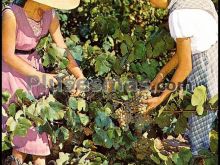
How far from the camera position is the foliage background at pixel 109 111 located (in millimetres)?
3191

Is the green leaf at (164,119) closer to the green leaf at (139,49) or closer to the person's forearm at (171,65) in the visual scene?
the person's forearm at (171,65)

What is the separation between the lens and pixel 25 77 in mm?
3246

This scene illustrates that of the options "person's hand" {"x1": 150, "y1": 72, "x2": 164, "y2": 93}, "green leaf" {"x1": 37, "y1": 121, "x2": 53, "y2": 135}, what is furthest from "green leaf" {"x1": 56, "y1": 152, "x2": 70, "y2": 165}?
"person's hand" {"x1": 150, "y1": 72, "x2": 164, "y2": 93}

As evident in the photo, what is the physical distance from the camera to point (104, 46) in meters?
3.54

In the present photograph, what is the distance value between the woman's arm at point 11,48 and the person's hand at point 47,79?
4 cm

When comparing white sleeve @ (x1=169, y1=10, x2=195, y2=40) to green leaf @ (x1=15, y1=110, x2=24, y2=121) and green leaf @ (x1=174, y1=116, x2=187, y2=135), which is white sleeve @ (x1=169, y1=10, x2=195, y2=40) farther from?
green leaf @ (x1=15, y1=110, x2=24, y2=121)

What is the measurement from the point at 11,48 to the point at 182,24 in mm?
909

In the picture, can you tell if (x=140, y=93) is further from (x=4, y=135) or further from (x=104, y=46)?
(x=4, y=135)

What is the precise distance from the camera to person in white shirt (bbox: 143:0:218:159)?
9.82 ft

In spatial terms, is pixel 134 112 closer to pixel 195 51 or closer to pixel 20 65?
pixel 195 51

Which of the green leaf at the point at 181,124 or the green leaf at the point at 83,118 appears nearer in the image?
the green leaf at the point at 181,124

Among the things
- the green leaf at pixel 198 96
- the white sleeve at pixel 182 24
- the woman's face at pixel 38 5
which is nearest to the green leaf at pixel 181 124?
the green leaf at pixel 198 96

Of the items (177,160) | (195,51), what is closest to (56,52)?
(195,51)

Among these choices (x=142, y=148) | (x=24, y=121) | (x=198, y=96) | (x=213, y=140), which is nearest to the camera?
(x=198, y=96)
